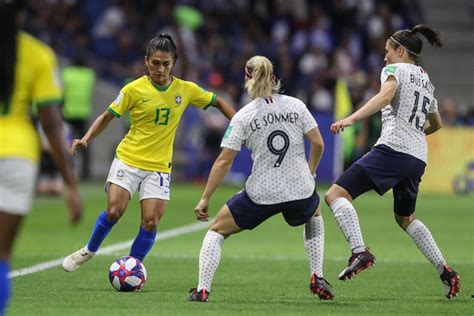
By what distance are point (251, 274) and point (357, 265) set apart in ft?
8.29

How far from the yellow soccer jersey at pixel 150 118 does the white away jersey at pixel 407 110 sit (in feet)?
5.94

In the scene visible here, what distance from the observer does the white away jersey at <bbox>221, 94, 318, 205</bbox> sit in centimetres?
1005

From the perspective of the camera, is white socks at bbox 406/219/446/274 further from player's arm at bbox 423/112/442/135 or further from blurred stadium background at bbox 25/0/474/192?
blurred stadium background at bbox 25/0/474/192

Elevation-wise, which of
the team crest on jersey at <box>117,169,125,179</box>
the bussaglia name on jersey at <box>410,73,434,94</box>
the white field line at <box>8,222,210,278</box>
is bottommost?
the white field line at <box>8,222,210,278</box>

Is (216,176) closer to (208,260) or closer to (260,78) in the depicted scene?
(208,260)

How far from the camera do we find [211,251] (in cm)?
1009

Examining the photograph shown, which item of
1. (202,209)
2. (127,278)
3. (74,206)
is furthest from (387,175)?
(74,206)

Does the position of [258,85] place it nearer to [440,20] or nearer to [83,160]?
[83,160]

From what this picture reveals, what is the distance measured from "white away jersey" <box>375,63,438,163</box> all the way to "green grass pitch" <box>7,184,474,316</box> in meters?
1.35

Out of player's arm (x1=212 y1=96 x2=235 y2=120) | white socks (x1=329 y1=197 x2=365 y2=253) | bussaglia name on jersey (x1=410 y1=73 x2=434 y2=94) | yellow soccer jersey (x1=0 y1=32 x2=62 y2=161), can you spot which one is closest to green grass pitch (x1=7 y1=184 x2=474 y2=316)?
white socks (x1=329 y1=197 x2=365 y2=253)

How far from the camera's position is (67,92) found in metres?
28.3

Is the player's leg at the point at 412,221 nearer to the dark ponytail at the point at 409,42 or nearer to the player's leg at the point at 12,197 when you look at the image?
the dark ponytail at the point at 409,42

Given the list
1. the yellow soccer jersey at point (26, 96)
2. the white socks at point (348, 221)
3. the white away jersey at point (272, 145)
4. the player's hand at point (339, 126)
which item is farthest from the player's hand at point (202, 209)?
the yellow soccer jersey at point (26, 96)

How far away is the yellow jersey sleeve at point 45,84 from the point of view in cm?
734
